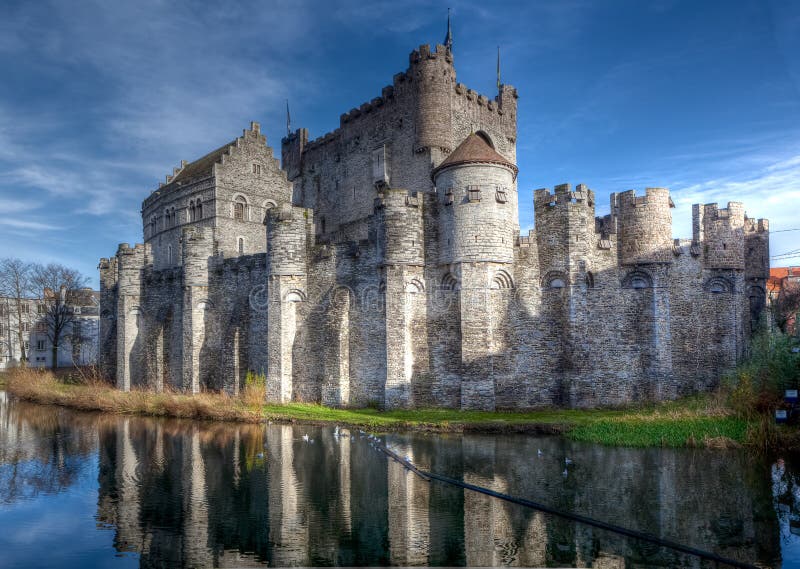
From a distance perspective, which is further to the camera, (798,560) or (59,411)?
(59,411)

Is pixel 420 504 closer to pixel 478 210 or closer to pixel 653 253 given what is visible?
pixel 478 210

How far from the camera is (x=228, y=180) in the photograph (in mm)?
42875

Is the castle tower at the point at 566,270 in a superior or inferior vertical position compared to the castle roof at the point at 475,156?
inferior

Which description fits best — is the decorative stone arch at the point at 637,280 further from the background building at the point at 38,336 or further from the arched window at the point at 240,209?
the background building at the point at 38,336

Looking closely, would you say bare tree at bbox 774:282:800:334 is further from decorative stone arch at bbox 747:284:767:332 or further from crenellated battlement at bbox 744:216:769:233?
crenellated battlement at bbox 744:216:769:233

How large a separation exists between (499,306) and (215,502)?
14.2m

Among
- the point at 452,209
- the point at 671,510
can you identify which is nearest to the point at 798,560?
the point at 671,510

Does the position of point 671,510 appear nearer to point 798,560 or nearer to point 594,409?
point 798,560

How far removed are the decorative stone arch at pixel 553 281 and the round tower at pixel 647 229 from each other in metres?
3.01

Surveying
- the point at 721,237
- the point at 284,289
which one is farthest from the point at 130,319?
the point at 721,237

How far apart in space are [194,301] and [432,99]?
17.1m

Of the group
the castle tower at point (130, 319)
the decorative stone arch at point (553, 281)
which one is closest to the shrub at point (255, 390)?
the castle tower at point (130, 319)

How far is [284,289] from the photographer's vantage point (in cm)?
2619

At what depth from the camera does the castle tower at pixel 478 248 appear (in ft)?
74.5
